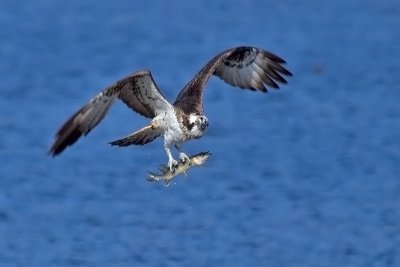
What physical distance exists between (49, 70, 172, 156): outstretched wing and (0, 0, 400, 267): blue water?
2.30m

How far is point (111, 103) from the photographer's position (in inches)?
450

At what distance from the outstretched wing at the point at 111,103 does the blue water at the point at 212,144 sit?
2.30 m

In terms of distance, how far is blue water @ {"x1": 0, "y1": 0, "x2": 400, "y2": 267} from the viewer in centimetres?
1423

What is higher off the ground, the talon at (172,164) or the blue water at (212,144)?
the blue water at (212,144)

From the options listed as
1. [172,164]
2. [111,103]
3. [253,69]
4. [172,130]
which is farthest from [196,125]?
[253,69]

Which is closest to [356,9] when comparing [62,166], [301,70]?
[301,70]

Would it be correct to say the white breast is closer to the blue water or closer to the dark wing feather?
the dark wing feather

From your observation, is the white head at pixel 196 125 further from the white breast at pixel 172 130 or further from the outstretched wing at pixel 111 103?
the outstretched wing at pixel 111 103

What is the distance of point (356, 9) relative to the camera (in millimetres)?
22000

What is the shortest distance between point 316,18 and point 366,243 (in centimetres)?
771

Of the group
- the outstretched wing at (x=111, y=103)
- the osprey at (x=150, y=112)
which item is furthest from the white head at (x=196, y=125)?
the outstretched wing at (x=111, y=103)

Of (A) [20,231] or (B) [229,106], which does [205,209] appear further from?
(B) [229,106]

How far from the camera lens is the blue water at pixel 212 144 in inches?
560

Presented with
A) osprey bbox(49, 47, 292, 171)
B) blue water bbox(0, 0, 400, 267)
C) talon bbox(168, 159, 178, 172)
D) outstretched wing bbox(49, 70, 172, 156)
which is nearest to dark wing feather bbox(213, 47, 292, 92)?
osprey bbox(49, 47, 292, 171)
